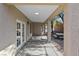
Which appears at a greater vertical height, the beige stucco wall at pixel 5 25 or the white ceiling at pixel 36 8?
the white ceiling at pixel 36 8

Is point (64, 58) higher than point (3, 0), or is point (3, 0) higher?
point (3, 0)

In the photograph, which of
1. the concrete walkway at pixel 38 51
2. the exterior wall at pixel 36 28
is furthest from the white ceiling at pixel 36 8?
the exterior wall at pixel 36 28

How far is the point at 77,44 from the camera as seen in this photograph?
298 cm

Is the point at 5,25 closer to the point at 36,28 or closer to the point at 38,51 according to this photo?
the point at 38,51

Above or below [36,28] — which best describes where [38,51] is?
below

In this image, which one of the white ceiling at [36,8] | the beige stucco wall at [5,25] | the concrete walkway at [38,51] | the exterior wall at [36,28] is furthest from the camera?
the exterior wall at [36,28]

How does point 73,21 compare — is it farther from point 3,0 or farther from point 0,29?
point 0,29

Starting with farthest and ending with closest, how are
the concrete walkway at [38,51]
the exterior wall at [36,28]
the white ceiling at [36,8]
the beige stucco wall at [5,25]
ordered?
the exterior wall at [36,28]
the concrete walkway at [38,51]
the white ceiling at [36,8]
the beige stucco wall at [5,25]

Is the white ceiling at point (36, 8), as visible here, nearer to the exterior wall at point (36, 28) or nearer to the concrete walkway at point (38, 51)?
the concrete walkway at point (38, 51)

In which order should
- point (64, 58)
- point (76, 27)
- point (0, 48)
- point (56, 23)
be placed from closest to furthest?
1. point (64, 58)
2. point (76, 27)
3. point (0, 48)
4. point (56, 23)

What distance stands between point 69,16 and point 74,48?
0.73 metres

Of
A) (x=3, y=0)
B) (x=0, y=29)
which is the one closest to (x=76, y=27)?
(x=3, y=0)

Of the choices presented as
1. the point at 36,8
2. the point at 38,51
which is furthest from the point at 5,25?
the point at 38,51

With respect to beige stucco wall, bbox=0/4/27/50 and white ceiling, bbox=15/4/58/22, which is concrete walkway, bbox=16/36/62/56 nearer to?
beige stucco wall, bbox=0/4/27/50
